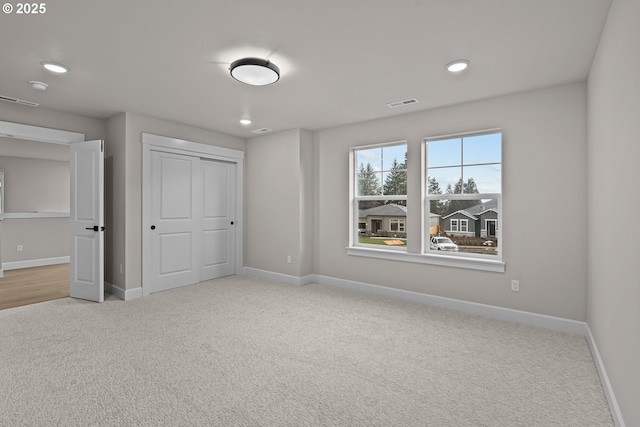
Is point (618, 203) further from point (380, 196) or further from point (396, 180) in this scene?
point (380, 196)

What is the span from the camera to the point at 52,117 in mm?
4344

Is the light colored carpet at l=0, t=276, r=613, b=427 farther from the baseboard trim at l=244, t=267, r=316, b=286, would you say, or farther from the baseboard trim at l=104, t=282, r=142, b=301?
the baseboard trim at l=244, t=267, r=316, b=286

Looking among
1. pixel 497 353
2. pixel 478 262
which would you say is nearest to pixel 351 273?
pixel 478 262

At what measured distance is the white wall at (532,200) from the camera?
3293 mm

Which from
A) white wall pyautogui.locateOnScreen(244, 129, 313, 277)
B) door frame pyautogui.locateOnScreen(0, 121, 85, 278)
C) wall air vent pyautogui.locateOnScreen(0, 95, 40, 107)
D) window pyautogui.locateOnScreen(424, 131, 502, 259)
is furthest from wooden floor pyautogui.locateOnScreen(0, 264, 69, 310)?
window pyautogui.locateOnScreen(424, 131, 502, 259)

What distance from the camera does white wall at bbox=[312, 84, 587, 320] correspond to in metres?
3.29

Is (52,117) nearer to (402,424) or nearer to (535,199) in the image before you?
(402,424)

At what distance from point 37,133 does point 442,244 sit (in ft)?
17.5

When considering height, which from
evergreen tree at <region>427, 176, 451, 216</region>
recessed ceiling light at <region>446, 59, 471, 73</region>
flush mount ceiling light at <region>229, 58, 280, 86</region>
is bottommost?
evergreen tree at <region>427, 176, 451, 216</region>

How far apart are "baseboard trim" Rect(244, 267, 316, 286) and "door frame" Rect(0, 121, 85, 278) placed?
3247mm

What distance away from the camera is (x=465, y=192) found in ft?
13.3

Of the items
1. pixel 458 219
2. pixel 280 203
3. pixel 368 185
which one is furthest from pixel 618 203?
pixel 280 203

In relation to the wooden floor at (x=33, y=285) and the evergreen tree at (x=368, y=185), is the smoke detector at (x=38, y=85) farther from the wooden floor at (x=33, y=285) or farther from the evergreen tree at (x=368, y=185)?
the evergreen tree at (x=368, y=185)

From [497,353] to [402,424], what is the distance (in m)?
1.38
